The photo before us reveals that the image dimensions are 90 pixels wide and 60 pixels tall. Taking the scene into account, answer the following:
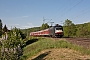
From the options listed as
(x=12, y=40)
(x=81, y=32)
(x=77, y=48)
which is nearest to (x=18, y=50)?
(x=12, y=40)

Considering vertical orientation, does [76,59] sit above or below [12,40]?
below

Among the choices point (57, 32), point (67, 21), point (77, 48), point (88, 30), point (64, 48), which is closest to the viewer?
point (77, 48)

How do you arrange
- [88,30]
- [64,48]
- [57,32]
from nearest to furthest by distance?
[64,48]
[57,32]
[88,30]

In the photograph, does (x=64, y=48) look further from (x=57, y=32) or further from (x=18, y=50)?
(x=57, y=32)

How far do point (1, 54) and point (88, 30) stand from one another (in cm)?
8405

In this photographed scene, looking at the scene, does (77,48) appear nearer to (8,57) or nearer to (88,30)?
(8,57)

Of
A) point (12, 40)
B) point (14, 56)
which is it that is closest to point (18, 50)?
point (14, 56)

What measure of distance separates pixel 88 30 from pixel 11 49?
275ft

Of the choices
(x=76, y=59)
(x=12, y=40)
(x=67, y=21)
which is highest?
(x=67, y=21)

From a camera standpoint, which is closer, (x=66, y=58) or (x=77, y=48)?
(x=66, y=58)

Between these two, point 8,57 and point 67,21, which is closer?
point 8,57

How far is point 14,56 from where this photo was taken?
10992 millimetres

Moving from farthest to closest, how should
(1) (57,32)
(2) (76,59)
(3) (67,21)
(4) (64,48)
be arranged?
(3) (67,21) → (1) (57,32) → (4) (64,48) → (2) (76,59)

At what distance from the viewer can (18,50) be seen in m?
11.1
